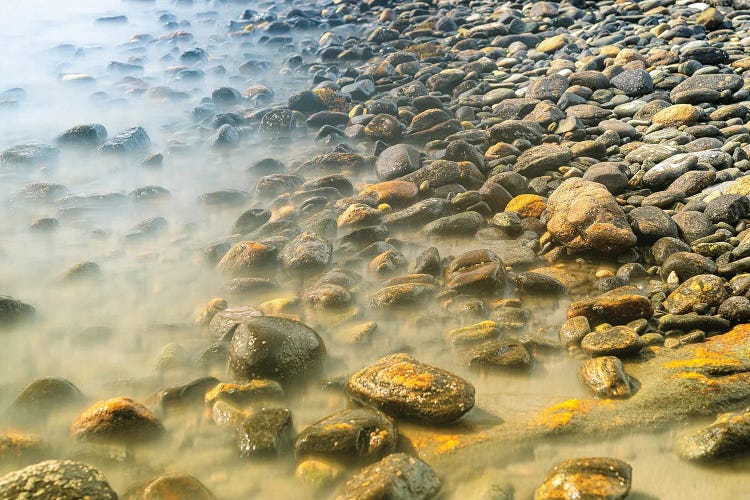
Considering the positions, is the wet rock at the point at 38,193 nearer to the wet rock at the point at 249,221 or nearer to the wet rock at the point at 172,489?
the wet rock at the point at 249,221

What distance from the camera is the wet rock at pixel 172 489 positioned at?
81.7 inches

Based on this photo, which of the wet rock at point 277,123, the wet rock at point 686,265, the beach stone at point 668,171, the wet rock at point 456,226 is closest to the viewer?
the wet rock at point 686,265

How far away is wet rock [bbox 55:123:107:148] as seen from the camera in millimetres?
6566

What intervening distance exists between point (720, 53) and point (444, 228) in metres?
4.54

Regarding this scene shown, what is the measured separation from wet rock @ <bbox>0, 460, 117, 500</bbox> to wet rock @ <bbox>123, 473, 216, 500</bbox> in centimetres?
12

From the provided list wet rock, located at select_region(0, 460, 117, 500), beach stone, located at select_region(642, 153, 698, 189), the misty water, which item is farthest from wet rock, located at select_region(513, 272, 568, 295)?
wet rock, located at select_region(0, 460, 117, 500)

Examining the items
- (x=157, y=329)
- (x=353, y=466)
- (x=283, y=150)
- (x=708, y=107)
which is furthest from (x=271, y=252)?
(x=708, y=107)

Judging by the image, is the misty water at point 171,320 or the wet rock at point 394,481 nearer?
the wet rock at point 394,481

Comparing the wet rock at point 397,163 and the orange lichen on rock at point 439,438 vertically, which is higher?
the orange lichen on rock at point 439,438

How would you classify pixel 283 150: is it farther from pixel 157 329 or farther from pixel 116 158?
pixel 157 329

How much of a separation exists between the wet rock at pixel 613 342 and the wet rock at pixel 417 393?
28.9 inches

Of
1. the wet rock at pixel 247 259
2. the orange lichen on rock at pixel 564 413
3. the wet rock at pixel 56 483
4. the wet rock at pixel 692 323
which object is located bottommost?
the wet rock at pixel 247 259

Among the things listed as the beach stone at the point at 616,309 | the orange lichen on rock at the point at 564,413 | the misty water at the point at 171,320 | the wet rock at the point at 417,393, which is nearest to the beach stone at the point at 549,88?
the misty water at the point at 171,320

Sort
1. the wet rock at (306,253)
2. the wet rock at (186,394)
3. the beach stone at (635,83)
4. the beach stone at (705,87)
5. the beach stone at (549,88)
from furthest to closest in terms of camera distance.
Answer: the beach stone at (549,88) → the beach stone at (635,83) → the beach stone at (705,87) → the wet rock at (306,253) → the wet rock at (186,394)
